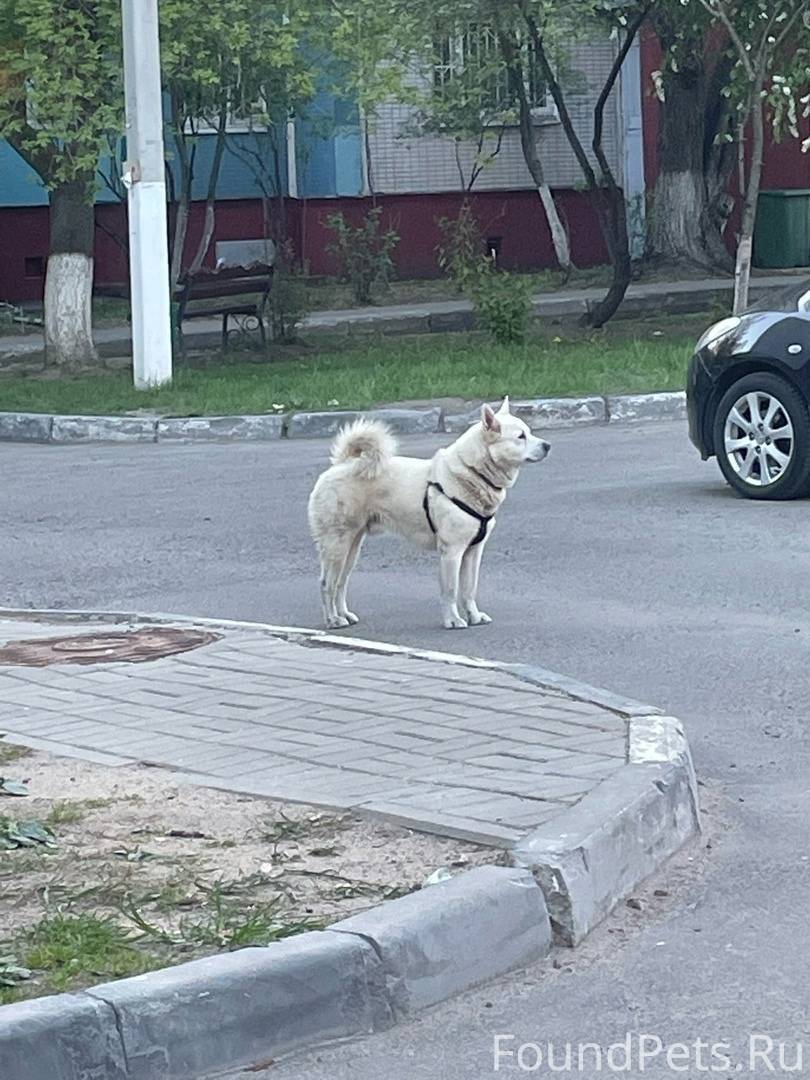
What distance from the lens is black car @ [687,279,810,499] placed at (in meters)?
11.3

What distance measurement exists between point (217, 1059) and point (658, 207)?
26.6 metres

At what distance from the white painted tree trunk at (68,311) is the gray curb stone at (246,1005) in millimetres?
16482

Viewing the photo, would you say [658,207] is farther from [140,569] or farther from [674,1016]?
[674,1016]

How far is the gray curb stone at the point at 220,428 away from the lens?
16.0m

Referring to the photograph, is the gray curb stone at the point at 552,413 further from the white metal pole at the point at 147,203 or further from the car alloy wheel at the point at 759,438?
the car alloy wheel at the point at 759,438

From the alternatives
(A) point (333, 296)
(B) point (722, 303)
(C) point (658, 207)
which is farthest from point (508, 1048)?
(C) point (658, 207)

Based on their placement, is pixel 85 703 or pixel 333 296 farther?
pixel 333 296

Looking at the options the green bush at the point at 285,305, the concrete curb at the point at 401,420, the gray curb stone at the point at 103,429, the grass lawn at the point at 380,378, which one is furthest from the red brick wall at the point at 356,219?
the concrete curb at the point at 401,420

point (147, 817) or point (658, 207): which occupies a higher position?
point (658, 207)

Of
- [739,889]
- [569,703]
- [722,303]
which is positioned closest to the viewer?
[739,889]

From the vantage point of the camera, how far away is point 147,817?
5656 mm

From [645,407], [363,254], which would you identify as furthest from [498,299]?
[363,254]

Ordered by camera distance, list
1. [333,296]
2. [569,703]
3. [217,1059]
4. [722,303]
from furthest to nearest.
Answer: [333,296], [722,303], [569,703], [217,1059]

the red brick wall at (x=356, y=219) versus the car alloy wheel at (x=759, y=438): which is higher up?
the red brick wall at (x=356, y=219)
